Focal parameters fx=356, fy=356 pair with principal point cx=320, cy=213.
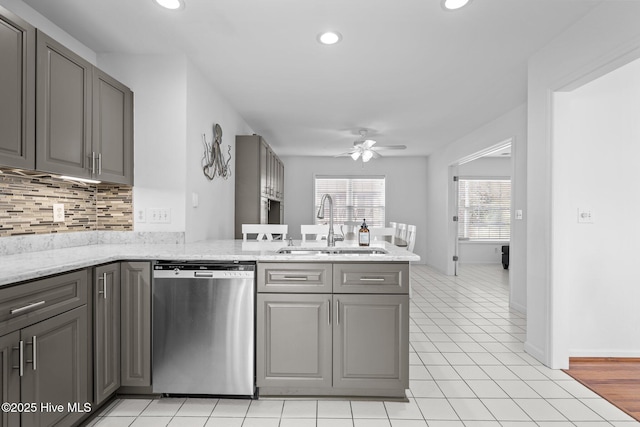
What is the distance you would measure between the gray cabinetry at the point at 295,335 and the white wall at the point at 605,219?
2.02 metres

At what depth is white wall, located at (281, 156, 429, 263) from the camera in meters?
7.89

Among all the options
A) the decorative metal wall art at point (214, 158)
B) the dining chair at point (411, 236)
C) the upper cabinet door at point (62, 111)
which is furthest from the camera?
the dining chair at point (411, 236)

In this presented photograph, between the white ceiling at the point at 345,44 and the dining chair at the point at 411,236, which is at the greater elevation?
the white ceiling at the point at 345,44

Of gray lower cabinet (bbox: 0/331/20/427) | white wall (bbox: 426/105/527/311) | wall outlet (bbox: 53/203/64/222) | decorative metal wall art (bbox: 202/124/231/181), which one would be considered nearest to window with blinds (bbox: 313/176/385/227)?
white wall (bbox: 426/105/527/311)

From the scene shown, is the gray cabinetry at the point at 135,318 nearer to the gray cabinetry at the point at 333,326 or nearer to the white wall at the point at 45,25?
the gray cabinetry at the point at 333,326

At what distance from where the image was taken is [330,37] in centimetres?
259

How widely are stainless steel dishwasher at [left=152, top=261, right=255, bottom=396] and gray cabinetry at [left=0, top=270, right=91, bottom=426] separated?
0.40 metres

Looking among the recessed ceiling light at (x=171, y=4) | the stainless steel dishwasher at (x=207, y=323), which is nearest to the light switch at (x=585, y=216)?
the stainless steel dishwasher at (x=207, y=323)

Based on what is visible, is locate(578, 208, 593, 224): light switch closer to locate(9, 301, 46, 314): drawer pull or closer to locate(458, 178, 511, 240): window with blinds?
locate(9, 301, 46, 314): drawer pull

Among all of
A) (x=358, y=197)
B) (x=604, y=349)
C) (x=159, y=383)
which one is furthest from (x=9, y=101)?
(x=358, y=197)

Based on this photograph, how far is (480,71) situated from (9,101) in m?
3.39

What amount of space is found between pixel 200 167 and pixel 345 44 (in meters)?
1.59

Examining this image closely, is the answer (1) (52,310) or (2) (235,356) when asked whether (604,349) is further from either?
(1) (52,310)

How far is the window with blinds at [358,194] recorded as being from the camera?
7926mm
